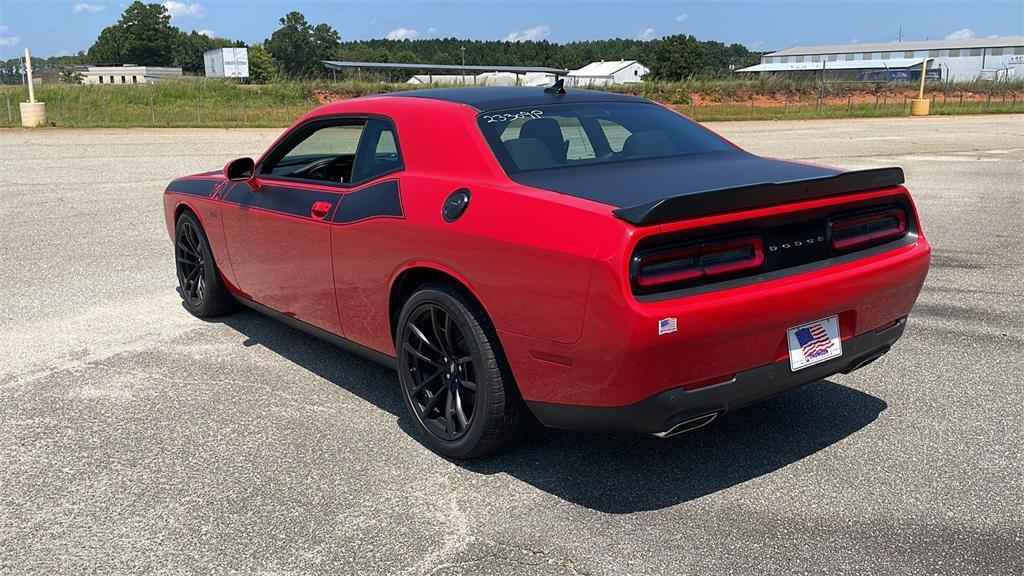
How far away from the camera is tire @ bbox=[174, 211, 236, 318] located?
Result: 562 cm

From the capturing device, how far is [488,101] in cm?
410

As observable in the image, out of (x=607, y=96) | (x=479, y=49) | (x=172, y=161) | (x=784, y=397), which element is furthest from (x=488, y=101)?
(x=479, y=49)

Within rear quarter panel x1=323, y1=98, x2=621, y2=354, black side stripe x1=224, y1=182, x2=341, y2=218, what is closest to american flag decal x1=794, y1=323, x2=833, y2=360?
rear quarter panel x1=323, y1=98, x2=621, y2=354

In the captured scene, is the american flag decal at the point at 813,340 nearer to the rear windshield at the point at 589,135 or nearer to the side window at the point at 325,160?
the rear windshield at the point at 589,135

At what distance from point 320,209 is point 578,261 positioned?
1.77 meters

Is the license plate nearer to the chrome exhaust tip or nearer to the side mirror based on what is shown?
the chrome exhaust tip

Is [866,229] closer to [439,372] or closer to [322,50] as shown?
[439,372]

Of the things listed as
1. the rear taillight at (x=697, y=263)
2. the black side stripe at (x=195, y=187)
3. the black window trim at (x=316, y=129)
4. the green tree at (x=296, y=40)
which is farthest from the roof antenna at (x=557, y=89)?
the green tree at (x=296, y=40)

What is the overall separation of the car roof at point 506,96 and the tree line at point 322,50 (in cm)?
10182

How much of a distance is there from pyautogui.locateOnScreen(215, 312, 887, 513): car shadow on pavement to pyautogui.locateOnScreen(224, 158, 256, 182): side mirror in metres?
1.34

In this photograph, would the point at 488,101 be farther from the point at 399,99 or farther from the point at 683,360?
the point at 683,360

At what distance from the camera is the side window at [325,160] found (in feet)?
15.3

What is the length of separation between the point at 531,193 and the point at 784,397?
191 centimetres

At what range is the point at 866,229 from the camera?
3.61 metres
